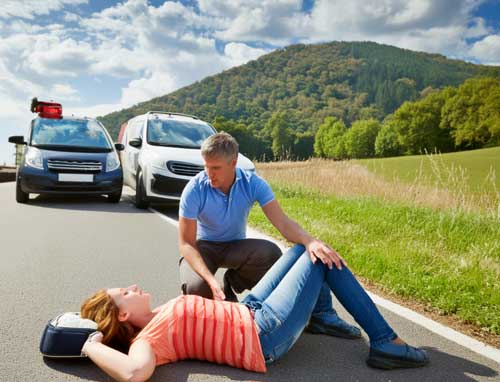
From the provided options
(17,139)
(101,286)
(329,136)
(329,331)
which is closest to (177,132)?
(17,139)

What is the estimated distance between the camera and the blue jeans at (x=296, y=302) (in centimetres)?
313

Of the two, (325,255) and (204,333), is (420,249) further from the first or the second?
(204,333)

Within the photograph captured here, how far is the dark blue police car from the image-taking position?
11.3 meters

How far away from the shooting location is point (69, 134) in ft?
40.7

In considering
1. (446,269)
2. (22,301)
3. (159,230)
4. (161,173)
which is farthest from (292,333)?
(161,173)

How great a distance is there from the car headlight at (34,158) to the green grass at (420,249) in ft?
15.7

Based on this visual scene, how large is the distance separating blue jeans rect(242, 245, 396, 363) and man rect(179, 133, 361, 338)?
0.40 ft

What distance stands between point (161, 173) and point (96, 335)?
748cm

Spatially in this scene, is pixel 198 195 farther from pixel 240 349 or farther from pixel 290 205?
pixel 290 205

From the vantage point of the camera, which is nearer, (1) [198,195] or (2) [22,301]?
(1) [198,195]

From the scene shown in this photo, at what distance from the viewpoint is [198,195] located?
4000 mm

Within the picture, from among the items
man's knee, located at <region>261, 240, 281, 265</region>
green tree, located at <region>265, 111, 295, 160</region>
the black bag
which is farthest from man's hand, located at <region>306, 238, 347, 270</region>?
green tree, located at <region>265, 111, 295, 160</region>

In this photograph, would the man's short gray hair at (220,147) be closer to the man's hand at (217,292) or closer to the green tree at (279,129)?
the man's hand at (217,292)

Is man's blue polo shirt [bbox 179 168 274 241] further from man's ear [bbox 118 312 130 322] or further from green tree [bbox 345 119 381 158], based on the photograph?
green tree [bbox 345 119 381 158]
